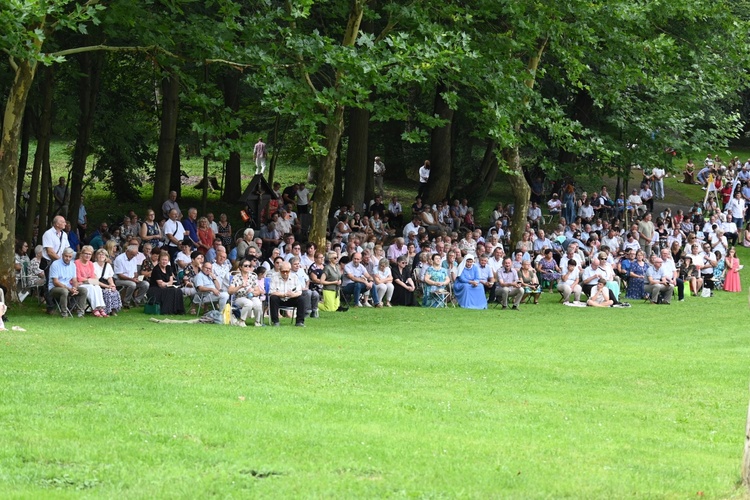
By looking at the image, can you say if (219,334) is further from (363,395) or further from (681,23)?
(681,23)

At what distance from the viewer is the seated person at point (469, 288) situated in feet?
85.8

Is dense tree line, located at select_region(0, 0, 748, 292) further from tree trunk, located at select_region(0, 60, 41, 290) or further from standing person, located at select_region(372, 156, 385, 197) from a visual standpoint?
standing person, located at select_region(372, 156, 385, 197)

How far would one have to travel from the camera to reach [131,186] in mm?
37625

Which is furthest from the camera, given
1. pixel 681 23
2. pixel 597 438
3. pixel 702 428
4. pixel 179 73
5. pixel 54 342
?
pixel 681 23

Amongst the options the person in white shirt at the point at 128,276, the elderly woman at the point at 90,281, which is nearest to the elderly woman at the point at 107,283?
the elderly woman at the point at 90,281

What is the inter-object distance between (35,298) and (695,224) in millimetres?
23798

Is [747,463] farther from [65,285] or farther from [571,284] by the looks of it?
[571,284]

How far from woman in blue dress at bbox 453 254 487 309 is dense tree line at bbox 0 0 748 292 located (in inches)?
121

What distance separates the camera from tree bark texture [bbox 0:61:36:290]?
66.1 feet

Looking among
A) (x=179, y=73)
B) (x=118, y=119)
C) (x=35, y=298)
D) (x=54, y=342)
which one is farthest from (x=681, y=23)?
(x=54, y=342)

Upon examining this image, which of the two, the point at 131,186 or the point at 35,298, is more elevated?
the point at 131,186

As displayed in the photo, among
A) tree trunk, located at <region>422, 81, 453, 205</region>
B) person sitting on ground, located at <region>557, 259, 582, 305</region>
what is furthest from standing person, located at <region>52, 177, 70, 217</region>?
person sitting on ground, located at <region>557, 259, 582, 305</region>

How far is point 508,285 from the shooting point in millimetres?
26484

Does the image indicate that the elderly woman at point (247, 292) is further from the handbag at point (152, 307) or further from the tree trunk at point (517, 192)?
the tree trunk at point (517, 192)
